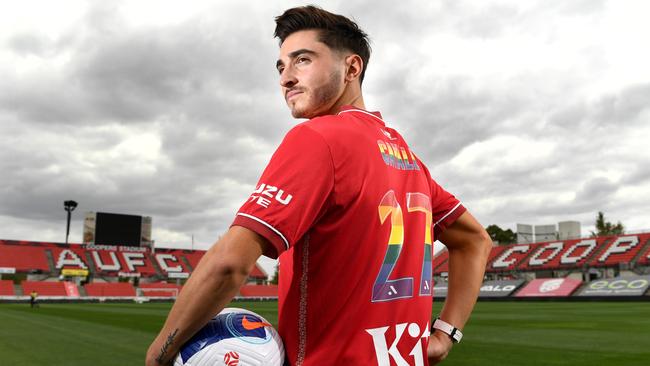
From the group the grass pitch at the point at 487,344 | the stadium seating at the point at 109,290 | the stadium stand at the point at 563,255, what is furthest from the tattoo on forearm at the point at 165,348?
the stadium seating at the point at 109,290

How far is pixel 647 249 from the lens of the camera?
146 ft

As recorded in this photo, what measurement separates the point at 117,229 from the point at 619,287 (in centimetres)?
4744

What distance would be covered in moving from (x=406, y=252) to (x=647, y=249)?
50874 millimetres

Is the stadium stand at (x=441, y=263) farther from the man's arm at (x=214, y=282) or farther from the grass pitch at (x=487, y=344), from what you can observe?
the man's arm at (x=214, y=282)

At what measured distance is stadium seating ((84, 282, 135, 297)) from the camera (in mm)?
51688

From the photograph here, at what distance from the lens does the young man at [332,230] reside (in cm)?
139

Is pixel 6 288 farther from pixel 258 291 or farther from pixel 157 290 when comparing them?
pixel 258 291

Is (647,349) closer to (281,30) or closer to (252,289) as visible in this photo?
(281,30)

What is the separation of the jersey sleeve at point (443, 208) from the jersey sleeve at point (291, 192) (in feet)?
2.80

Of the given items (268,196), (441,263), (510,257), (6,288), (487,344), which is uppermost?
(510,257)

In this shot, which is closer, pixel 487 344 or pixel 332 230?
pixel 332 230

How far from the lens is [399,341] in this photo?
65.2 inches

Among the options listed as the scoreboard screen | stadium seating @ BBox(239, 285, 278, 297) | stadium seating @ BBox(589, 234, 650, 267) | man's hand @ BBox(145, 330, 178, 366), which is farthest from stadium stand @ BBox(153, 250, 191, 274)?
man's hand @ BBox(145, 330, 178, 366)

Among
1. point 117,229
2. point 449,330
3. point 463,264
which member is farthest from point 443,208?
point 117,229
